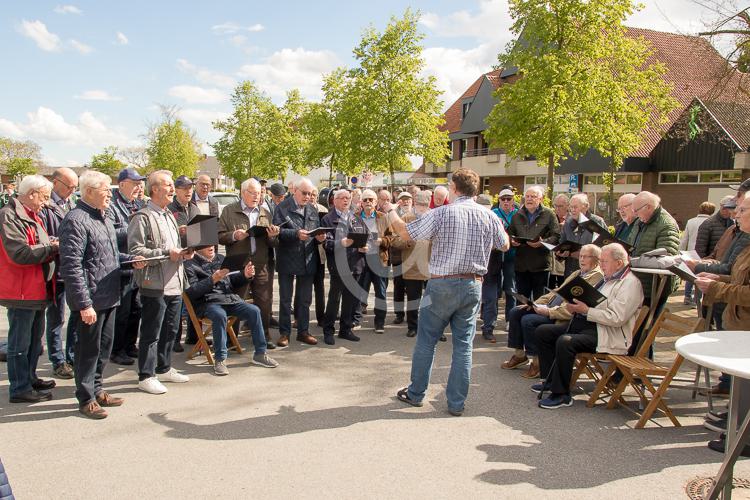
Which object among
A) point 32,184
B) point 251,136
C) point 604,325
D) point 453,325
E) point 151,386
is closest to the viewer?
point 32,184

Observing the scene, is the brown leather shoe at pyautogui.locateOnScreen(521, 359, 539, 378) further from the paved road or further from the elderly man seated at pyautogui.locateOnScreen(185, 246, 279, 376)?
the elderly man seated at pyautogui.locateOnScreen(185, 246, 279, 376)

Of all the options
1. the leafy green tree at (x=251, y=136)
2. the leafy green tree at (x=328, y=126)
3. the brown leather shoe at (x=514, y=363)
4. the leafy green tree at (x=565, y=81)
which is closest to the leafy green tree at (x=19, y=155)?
the leafy green tree at (x=251, y=136)

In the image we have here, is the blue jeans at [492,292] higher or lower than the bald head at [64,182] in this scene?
lower

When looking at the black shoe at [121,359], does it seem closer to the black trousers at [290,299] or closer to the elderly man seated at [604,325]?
the black trousers at [290,299]

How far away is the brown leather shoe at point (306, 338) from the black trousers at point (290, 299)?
0.05m

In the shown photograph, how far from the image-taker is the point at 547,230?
754 centimetres

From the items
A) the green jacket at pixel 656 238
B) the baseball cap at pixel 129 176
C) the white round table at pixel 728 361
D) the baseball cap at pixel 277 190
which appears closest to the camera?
the white round table at pixel 728 361

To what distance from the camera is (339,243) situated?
7145 millimetres

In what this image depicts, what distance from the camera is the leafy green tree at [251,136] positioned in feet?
119

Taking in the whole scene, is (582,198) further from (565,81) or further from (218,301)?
(565,81)

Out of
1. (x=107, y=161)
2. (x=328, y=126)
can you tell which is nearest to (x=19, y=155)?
(x=107, y=161)

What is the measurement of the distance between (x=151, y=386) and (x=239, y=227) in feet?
7.39

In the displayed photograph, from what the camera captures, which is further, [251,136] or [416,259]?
[251,136]

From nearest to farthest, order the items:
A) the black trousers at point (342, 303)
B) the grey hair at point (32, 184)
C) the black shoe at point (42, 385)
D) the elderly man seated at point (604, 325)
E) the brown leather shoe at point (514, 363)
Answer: the grey hair at point (32, 184), the elderly man seated at point (604, 325), the black shoe at point (42, 385), the brown leather shoe at point (514, 363), the black trousers at point (342, 303)
